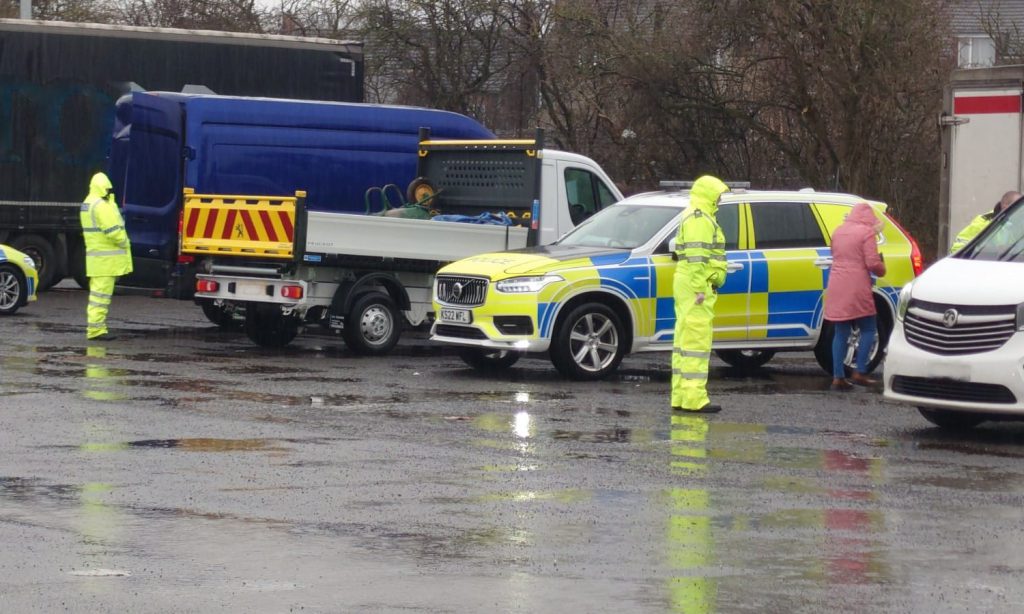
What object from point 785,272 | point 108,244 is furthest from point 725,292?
point 108,244

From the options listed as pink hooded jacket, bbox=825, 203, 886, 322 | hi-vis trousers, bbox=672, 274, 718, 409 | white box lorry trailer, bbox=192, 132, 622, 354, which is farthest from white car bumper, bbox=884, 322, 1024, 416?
white box lorry trailer, bbox=192, 132, 622, 354

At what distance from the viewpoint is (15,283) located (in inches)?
840

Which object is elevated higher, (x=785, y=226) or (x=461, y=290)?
(x=785, y=226)

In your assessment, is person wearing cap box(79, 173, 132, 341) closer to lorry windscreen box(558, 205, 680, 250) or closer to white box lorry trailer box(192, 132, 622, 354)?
white box lorry trailer box(192, 132, 622, 354)

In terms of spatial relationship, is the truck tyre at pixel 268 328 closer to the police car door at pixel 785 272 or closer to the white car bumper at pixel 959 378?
the police car door at pixel 785 272

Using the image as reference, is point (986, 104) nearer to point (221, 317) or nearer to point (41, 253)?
point (221, 317)

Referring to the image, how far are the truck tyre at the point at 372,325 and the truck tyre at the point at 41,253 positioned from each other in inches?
370

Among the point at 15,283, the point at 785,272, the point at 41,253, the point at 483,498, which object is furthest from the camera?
the point at 41,253

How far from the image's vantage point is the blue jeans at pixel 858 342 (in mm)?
15086

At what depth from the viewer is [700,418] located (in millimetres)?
12711

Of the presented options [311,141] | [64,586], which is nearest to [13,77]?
[311,141]

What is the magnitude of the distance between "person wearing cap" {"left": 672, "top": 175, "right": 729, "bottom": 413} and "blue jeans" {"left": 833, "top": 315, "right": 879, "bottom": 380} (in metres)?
2.11

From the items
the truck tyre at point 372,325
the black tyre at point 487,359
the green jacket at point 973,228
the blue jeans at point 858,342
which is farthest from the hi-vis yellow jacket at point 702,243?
the truck tyre at point 372,325

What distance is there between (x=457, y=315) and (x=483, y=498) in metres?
6.57
